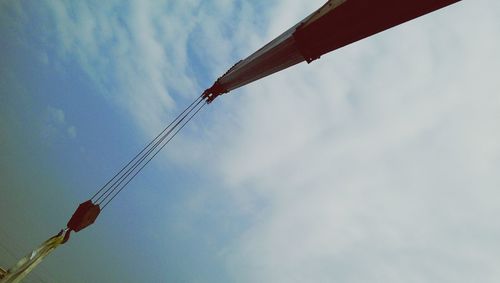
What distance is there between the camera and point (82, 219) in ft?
20.7

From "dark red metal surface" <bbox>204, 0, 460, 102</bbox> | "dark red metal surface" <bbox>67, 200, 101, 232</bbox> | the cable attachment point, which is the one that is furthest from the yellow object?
the cable attachment point

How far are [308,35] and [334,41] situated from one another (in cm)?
58

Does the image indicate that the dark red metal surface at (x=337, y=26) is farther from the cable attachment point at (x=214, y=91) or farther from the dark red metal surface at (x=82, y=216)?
the dark red metal surface at (x=82, y=216)

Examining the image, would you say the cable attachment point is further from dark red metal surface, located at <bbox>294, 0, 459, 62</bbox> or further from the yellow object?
the yellow object

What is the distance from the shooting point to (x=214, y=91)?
39.0 feet

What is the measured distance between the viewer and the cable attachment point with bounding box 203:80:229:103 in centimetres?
1186

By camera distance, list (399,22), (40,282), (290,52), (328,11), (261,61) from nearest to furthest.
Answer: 1. (399,22)
2. (328,11)
3. (290,52)
4. (261,61)
5. (40,282)

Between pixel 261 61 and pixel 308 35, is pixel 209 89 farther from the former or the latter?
pixel 308 35

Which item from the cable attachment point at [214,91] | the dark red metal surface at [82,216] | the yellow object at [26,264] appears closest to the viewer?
the yellow object at [26,264]

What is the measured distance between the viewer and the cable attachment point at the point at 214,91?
1186 cm

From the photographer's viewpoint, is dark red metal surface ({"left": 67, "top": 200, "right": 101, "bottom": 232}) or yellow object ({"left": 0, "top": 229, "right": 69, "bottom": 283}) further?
dark red metal surface ({"left": 67, "top": 200, "right": 101, "bottom": 232})

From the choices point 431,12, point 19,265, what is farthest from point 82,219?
point 431,12

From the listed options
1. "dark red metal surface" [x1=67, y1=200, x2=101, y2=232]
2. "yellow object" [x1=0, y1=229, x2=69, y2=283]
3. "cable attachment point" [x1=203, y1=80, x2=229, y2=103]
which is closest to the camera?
"yellow object" [x1=0, y1=229, x2=69, y2=283]

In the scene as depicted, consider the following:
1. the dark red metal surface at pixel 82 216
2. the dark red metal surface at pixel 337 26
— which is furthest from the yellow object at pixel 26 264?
the dark red metal surface at pixel 337 26
